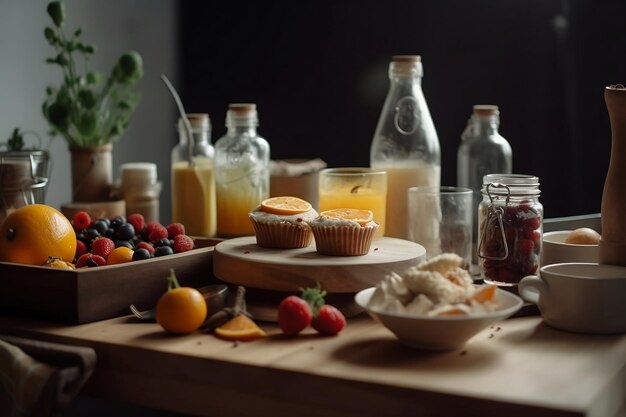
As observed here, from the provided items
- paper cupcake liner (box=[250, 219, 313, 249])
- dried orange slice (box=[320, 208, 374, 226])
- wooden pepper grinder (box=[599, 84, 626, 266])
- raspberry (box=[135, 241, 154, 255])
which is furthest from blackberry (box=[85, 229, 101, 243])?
wooden pepper grinder (box=[599, 84, 626, 266])

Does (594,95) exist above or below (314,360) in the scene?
above

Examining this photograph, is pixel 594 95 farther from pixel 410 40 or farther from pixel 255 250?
pixel 255 250

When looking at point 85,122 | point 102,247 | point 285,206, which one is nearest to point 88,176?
point 85,122

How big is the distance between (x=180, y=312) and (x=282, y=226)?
283 mm

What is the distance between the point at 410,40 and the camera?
2.70 m

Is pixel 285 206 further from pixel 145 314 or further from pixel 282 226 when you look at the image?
pixel 145 314

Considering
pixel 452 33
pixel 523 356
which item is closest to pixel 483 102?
pixel 452 33

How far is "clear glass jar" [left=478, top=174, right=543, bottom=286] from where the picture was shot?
1350 millimetres

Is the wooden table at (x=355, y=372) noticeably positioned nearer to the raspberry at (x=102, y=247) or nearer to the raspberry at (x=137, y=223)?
the raspberry at (x=102, y=247)

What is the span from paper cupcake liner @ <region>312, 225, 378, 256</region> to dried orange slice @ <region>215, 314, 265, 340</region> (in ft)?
0.66

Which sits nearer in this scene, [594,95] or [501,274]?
[501,274]

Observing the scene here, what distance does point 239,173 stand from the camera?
1796 millimetres

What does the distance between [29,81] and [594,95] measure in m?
1.70

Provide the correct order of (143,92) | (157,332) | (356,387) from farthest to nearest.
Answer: (143,92), (157,332), (356,387)
